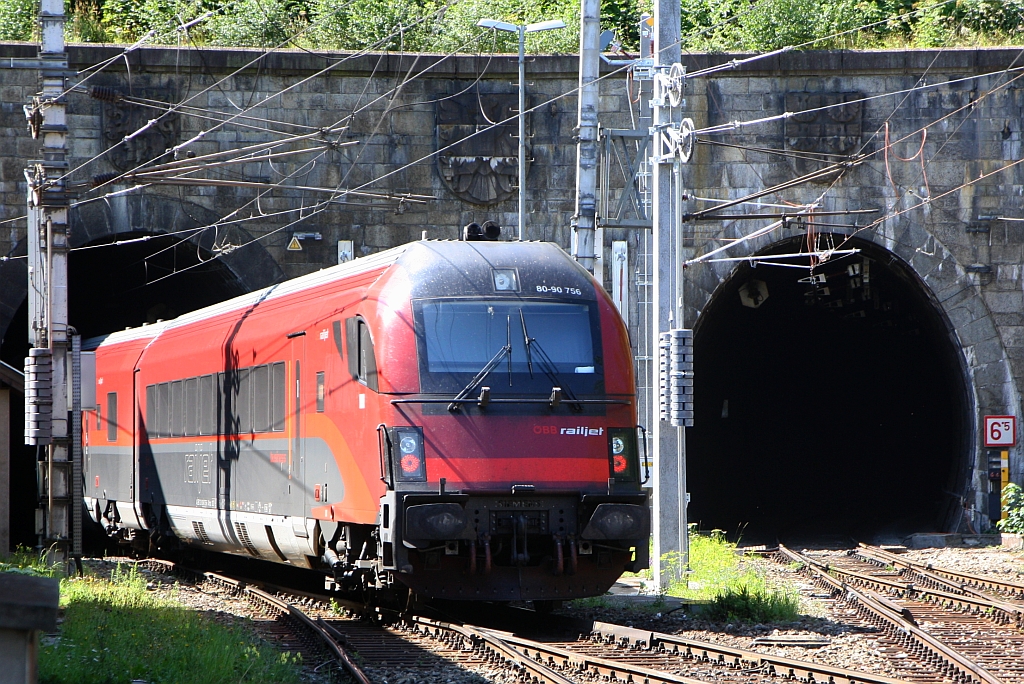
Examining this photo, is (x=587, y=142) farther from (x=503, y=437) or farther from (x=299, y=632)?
(x=299, y=632)

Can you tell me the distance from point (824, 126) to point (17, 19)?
15.6m

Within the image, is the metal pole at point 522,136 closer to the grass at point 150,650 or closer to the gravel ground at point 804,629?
the gravel ground at point 804,629

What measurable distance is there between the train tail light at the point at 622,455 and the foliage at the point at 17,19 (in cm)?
1797

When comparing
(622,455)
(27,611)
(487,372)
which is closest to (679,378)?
(622,455)

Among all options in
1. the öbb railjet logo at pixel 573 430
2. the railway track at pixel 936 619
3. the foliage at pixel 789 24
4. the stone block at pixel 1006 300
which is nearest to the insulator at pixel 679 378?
the railway track at pixel 936 619

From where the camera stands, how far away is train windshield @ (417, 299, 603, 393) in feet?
35.6

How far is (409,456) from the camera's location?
34.6 feet

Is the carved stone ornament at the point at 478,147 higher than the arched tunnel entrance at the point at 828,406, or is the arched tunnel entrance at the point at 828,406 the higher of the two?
the carved stone ornament at the point at 478,147

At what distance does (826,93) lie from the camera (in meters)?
23.3

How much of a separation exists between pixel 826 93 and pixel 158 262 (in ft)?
42.9

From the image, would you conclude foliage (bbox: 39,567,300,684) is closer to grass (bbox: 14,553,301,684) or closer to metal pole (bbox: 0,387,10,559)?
grass (bbox: 14,553,301,684)

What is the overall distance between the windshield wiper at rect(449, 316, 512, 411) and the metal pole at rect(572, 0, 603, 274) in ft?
13.4

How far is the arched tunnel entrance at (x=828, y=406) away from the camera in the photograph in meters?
25.5

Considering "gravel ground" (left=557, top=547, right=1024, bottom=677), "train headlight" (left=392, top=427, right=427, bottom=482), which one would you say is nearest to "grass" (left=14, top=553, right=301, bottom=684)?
"train headlight" (left=392, top=427, right=427, bottom=482)
